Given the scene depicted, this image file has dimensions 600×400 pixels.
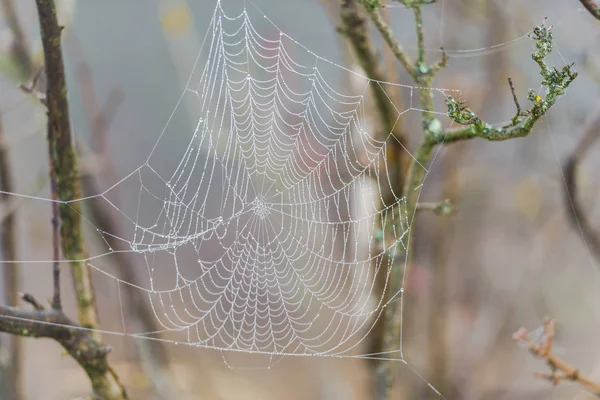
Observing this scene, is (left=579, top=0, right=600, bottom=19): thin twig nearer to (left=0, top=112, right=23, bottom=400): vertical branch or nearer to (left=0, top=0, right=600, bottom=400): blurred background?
(left=0, top=0, right=600, bottom=400): blurred background

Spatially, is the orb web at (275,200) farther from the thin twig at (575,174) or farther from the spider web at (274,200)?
the thin twig at (575,174)

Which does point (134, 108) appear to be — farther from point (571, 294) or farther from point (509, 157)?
point (571, 294)

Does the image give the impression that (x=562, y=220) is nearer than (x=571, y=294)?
Yes

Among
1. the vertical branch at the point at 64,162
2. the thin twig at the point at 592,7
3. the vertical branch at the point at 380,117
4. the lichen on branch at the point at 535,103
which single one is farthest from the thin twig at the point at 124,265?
the thin twig at the point at 592,7

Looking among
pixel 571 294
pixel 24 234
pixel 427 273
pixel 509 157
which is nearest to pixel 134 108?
pixel 24 234

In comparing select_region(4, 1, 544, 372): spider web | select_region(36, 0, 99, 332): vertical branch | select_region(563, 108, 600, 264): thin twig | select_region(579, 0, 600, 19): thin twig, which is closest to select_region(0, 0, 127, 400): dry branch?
select_region(36, 0, 99, 332): vertical branch

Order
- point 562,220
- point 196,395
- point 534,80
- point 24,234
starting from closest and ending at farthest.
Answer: point 562,220
point 196,395
point 534,80
point 24,234
